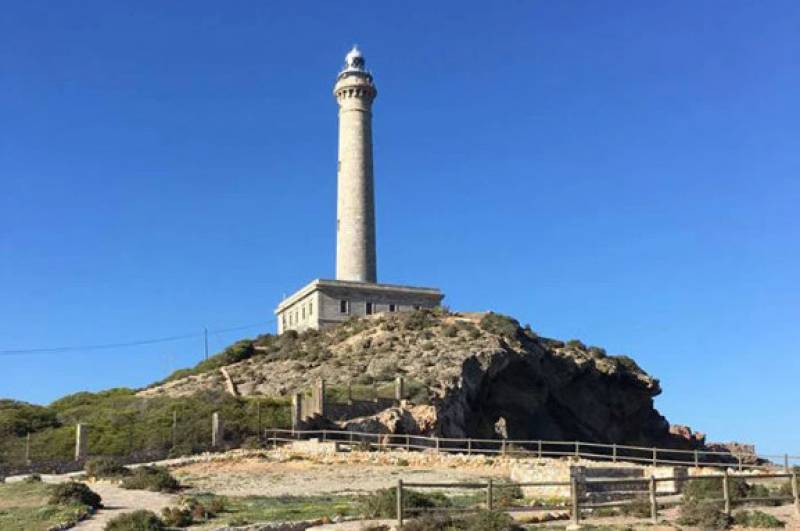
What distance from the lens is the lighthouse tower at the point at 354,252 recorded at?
77375 mm

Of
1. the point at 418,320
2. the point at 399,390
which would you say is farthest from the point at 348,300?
the point at 399,390

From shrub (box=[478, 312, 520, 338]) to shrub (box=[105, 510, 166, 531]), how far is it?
5134 centimetres

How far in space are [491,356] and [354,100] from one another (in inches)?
1258

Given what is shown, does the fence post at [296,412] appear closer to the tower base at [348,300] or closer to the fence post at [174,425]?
the fence post at [174,425]

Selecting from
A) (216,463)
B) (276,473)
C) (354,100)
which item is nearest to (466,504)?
(276,473)

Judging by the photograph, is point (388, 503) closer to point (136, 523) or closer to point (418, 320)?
point (136, 523)

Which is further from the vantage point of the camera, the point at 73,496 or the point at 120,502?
the point at 120,502

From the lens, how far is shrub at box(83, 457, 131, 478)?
1334 inches

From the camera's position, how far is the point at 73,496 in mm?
24578

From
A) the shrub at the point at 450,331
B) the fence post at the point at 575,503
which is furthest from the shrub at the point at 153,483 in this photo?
the shrub at the point at 450,331

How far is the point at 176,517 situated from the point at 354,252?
58.8 meters

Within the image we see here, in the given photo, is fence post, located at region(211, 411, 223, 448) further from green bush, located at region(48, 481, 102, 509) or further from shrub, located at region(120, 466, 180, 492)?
green bush, located at region(48, 481, 102, 509)

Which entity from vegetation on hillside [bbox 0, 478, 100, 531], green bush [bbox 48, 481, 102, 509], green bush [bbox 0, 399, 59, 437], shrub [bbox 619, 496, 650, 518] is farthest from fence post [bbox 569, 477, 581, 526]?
green bush [bbox 0, 399, 59, 437]

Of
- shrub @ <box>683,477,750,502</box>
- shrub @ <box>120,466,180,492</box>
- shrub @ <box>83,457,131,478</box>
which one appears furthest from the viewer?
shrub @ <box>83,457,131,478</box>
